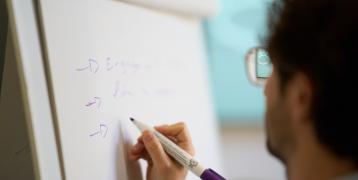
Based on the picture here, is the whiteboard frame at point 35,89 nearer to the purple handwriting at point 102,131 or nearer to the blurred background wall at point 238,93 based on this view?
the purple handwriting at point 102,131

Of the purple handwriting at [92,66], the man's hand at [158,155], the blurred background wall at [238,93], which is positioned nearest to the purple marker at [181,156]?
the man's hand at [158,155]

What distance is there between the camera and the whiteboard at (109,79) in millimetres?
730

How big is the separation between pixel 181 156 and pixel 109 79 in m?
0.20

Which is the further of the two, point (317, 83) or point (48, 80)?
point (48, 80)

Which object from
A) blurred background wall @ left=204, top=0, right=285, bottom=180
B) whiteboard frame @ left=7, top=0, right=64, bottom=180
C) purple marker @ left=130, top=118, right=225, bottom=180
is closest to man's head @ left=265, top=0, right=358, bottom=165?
purple marker @ left=130, top=118, right=225, bottom=180

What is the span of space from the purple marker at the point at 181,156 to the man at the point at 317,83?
0.23 m

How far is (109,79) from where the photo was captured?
83cm

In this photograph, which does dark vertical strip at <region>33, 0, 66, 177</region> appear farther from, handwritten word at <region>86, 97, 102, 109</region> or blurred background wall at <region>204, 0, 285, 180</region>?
blurred background wall at <region>204, 0, 285, 180</region>

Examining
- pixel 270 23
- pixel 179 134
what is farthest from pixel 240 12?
pixel 270 23

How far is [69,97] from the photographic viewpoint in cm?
74

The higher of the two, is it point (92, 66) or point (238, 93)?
point (92, 66)

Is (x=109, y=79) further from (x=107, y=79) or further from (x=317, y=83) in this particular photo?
(x=317, y=83)

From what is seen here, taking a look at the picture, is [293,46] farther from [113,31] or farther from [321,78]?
[113,31]

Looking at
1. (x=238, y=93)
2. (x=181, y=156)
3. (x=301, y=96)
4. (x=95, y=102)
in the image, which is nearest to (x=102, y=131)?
(x=95, y=102)
